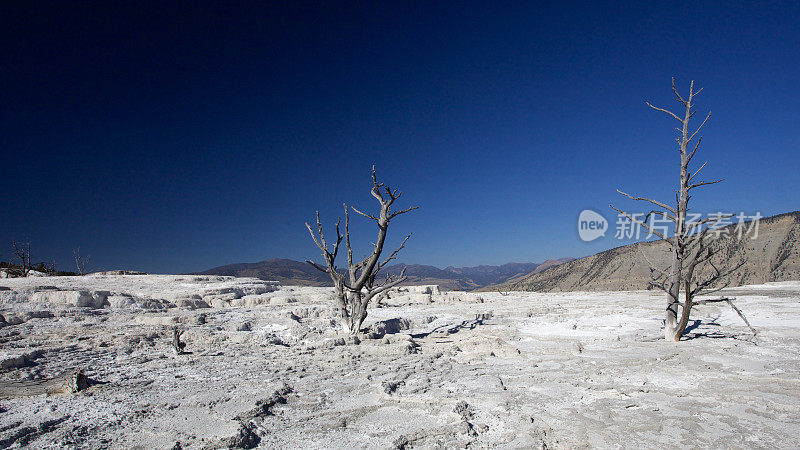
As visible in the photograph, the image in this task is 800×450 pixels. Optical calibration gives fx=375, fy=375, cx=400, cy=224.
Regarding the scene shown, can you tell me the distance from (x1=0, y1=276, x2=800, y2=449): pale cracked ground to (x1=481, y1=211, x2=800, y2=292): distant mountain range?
28259 mm

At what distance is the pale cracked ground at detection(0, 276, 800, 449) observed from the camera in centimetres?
369

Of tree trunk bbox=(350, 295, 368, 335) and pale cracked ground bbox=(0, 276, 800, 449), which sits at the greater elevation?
tree trunk bbox=(350, 295, 368, 335)

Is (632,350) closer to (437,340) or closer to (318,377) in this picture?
(437,340)

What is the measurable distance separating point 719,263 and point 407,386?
47.5m

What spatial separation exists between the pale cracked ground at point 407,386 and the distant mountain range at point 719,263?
1113 inches

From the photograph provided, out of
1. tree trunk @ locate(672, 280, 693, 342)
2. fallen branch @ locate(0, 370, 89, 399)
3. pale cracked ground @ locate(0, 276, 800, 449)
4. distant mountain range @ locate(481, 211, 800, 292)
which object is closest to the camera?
pale cracked ground @ locate(0, 276, 800, 449)

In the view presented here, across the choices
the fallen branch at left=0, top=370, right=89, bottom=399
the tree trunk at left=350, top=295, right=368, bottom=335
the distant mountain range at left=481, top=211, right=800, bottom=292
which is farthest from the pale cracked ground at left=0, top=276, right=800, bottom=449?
the distant mountain range at left=481, top=211, right=800, bottom=292

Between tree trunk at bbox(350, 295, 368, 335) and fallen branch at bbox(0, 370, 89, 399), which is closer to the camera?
fallen branch at bbox(0, 370, 89, 399)

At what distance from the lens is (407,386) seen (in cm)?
529

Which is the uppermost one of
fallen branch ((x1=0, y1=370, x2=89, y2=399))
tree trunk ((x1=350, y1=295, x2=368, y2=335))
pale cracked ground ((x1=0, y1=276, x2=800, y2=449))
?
tree trunk ((x1=350, y1=295, x2=368, y2=335))

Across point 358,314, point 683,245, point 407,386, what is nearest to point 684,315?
point 683,245

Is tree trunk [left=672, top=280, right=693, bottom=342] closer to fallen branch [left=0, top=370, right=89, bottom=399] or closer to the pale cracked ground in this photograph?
the pale cracked ground

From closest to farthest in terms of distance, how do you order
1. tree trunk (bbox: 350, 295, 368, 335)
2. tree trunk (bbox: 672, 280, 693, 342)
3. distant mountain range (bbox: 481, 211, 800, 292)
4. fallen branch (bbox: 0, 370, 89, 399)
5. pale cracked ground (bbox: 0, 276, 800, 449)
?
pale cracked ground (bbox: 0, 276, 800, 449), fallen branch (bbox: 0, 370, 89, 399), tree trunk (bbox: 672, 280, 693, 342), tree trunk (bbox: 350, 295, 368, 335), distant mountain range (bbox: 481, 211, 800, 292)

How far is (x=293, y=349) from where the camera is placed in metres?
7.88
